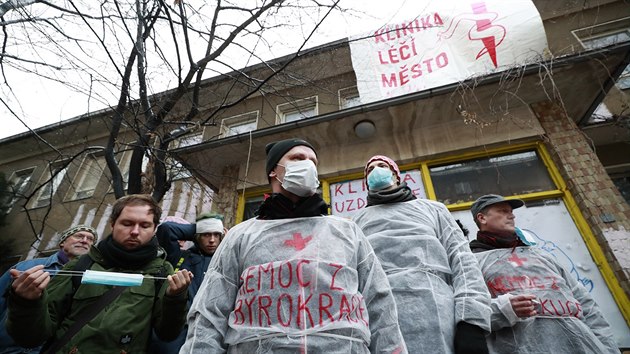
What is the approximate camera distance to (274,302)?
1.13 meters

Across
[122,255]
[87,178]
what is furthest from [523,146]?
[87,178]

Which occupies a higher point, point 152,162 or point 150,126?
point 150,126

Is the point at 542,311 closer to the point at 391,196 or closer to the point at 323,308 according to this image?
the point at 391,196

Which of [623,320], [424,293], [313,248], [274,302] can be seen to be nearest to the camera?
[274,302]

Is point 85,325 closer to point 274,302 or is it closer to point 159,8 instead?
point 274,302

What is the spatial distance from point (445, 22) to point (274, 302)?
17.6 ft

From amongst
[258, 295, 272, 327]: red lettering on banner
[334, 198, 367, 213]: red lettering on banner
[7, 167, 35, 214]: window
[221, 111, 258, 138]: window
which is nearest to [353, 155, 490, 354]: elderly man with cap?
[258, 295, 272, 327]: red lettering on banner

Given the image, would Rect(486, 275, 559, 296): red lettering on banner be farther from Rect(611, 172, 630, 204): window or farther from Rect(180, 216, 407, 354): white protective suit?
Rect(611, 172, 630, 204): window

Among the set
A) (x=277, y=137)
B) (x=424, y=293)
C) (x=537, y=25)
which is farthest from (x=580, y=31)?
(x=424, y=293)

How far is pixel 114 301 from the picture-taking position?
5.57ft

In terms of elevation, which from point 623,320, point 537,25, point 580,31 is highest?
point 580,31

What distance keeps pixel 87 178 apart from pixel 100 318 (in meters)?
9.77

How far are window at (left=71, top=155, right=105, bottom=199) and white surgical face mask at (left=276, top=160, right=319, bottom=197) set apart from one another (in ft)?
32.1

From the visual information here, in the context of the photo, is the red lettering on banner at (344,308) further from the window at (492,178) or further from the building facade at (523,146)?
the window at (492,178)
